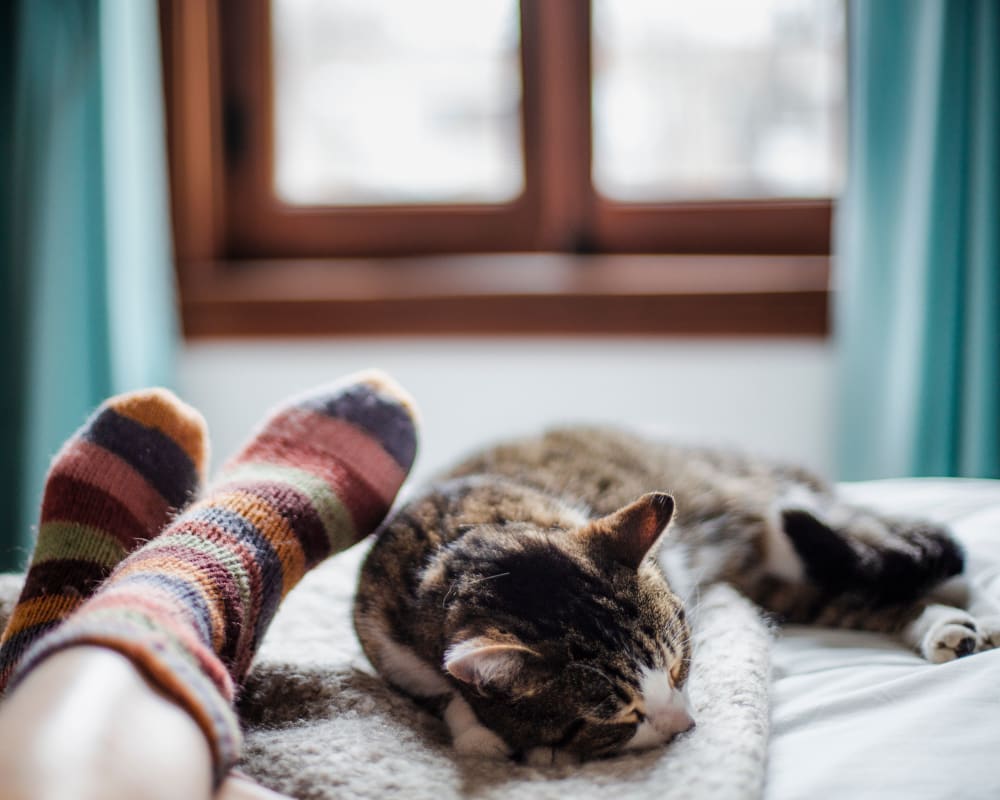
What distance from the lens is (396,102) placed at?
74.9 inches

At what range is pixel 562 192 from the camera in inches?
72.4

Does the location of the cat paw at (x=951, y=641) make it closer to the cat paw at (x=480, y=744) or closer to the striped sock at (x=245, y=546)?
the cat paw at (x=480, y=744)

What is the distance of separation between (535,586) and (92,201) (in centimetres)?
132

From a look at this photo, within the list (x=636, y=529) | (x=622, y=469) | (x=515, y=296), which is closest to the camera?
(x=636, y=529)

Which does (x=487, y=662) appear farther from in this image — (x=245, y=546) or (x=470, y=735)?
(x=245, y=546)

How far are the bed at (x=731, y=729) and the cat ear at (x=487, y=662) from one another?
6cm

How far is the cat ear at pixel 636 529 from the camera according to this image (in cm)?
72

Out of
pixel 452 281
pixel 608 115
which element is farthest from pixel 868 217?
pixel 452 281

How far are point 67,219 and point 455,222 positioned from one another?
2.38 feet

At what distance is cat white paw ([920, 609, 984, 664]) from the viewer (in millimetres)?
742

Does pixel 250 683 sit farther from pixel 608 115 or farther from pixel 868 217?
pixel 608 115

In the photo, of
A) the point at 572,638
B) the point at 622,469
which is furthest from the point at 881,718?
the point at 622,469

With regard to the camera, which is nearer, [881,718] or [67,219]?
[881,718]

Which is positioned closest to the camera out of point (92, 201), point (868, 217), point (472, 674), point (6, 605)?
point (472, 674)
